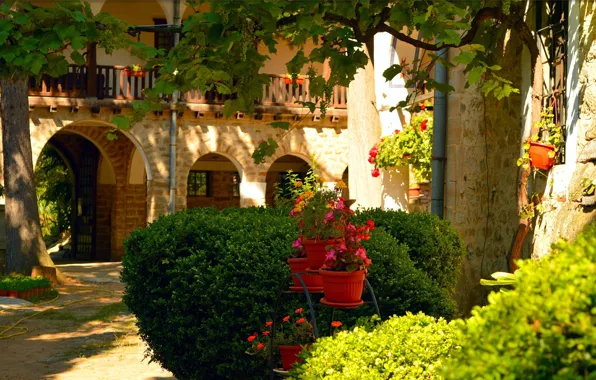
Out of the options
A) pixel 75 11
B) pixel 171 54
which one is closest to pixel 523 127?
pixel 171 54

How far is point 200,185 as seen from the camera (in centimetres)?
2334

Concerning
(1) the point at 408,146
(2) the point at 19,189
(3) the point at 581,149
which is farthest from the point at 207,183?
(3) the point at 581,149

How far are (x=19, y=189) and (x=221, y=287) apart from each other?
9113 mm

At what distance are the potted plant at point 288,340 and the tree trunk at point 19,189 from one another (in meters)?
9.23

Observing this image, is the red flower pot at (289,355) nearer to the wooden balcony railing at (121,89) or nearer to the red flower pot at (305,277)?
the red flower pot at (305,277)

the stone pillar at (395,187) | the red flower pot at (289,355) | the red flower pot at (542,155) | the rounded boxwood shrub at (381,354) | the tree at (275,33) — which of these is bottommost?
the red flower pot at (289,355)

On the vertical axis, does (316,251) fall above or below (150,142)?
below

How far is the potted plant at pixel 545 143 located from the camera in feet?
22.8

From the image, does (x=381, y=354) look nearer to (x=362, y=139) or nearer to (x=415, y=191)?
(x=362, y=139)

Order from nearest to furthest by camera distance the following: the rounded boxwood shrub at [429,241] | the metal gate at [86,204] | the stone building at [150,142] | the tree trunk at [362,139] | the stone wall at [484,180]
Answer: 1. the rounded boxwood shrub at [429,241]
2. the stone wall at [484,180]
3. the tree trunk at [362,139]
4. the stone building at [150,142]
5. the metal gate at [86,204]

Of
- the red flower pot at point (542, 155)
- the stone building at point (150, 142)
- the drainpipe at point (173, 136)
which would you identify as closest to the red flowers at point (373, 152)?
the red flower pot at point (542, 155)

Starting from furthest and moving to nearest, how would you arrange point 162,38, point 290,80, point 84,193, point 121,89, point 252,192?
point 84,193
point 162,38
point 252,192
point 290,80
point 121,89

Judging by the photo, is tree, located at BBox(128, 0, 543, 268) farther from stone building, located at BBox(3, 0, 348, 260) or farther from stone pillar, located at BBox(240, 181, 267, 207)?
stone pillar, located at BBox(240, 181, 267, 207)

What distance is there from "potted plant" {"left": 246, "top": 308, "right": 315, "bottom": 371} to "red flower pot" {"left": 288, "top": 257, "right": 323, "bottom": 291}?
0.17 metres
